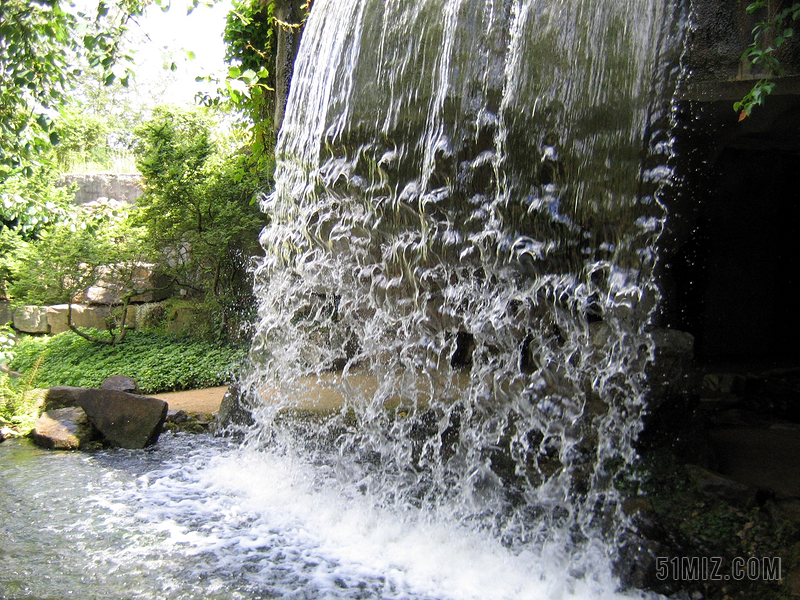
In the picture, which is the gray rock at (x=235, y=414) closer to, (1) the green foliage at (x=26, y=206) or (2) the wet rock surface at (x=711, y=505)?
(1) the green foliage at (x=26, y=206)

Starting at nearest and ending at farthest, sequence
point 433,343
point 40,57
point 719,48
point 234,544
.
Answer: point 719,48 → point 234,544 → point 40,57 → point 433,343

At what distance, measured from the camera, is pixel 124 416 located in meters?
5.18

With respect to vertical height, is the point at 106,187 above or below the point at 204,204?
above

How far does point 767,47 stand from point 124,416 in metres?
5.04

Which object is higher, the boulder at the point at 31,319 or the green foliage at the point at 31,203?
the green foliage at the point at 31,203

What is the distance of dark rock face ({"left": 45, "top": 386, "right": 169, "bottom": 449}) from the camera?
511 centimetres

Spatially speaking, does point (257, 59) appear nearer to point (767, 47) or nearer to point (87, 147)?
point (767, 47)

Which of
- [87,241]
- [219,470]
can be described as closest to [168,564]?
[219,470]

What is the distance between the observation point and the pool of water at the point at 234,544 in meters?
2.89

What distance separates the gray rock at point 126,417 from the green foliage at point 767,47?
4.69 metres

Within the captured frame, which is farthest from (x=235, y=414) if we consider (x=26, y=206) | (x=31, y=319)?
(x=31, y=319)

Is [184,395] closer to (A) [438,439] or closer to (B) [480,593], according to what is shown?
(A) [438,439]

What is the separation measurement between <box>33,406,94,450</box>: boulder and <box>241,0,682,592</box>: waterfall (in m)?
1.37

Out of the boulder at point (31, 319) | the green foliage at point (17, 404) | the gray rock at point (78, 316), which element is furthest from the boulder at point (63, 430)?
the boulder at point (31, 319)
